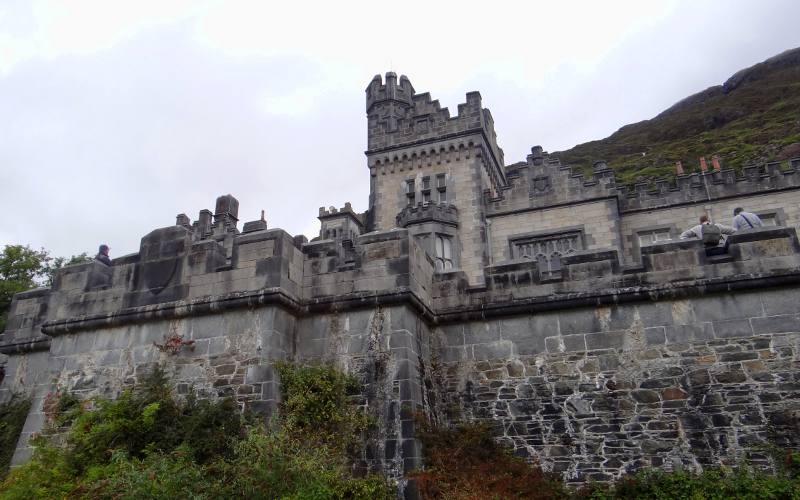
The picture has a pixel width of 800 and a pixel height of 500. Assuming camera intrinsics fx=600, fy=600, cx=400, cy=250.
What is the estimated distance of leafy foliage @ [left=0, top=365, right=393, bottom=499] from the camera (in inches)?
311

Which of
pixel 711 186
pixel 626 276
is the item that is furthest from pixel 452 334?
pixel 711 186

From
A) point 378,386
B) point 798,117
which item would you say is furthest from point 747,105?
point 378,386

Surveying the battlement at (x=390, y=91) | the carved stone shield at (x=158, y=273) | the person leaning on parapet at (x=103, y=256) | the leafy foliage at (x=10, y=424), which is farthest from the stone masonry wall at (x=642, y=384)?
the battlement at (x=390, y=91)

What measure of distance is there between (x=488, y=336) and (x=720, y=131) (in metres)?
53.4

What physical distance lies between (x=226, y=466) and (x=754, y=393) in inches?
316

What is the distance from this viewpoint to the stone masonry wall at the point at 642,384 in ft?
30.5

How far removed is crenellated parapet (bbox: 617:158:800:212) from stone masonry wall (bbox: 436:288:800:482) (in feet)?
47.2

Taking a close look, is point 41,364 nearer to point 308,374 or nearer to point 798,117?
point 308,374

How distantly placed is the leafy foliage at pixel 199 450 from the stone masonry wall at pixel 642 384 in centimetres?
260

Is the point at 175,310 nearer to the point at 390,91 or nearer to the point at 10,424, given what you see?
the point at 10,424

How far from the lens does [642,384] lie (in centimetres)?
985

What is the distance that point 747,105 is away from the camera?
59.7m

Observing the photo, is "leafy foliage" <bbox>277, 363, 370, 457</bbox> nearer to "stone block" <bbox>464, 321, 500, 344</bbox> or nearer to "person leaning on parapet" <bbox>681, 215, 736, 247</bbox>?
"stone block" <bbox>464, 321, 500, 344</bbox>

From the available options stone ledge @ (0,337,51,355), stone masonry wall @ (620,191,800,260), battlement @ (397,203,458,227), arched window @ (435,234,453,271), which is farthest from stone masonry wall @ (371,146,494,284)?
stone ledge @ (0,337,51,355)
